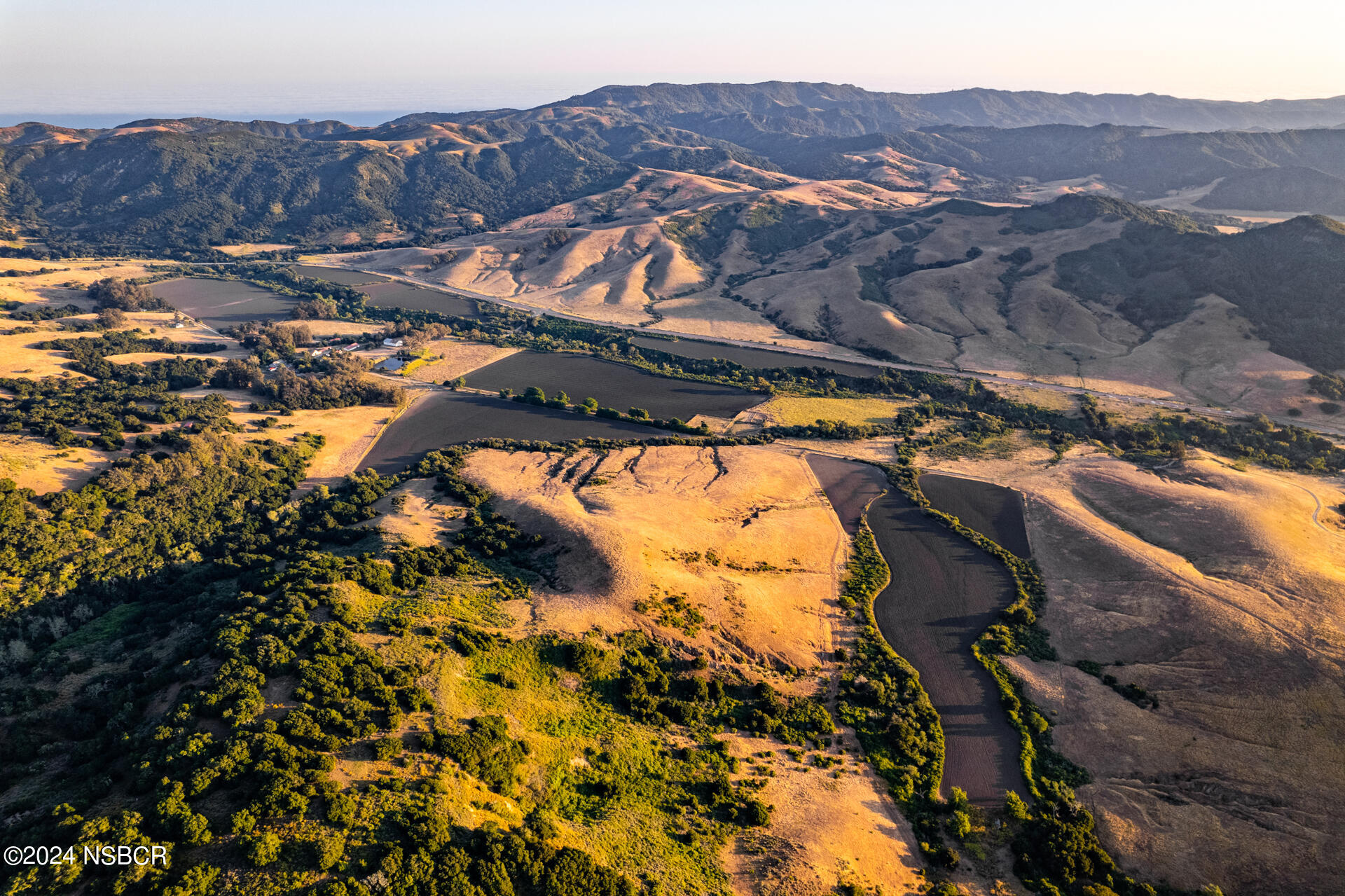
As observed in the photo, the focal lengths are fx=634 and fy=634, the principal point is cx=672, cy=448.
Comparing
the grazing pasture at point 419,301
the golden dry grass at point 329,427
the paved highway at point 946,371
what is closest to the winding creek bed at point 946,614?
the paved highway at point 946,371

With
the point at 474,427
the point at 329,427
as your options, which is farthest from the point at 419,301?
the point at 474,427

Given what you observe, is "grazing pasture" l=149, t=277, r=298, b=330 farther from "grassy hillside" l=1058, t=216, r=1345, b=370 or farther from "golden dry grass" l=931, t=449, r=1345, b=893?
"grassy hillside" l=1058, t=216, r=1345, b=370

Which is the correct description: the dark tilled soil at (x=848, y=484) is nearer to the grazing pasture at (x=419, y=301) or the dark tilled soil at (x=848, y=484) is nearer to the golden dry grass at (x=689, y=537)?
the golden dry grass at (x=689, y=537)

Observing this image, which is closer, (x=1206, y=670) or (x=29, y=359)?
(x=1206, y=670)

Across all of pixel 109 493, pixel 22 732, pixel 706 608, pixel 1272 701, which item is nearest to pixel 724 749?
pixel 706 608

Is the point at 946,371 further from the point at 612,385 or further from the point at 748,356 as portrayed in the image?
the point at 612,385

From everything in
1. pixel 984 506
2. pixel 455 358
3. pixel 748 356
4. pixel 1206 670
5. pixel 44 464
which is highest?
pixel 748 356

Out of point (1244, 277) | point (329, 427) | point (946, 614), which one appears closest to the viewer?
point (946, 614)
